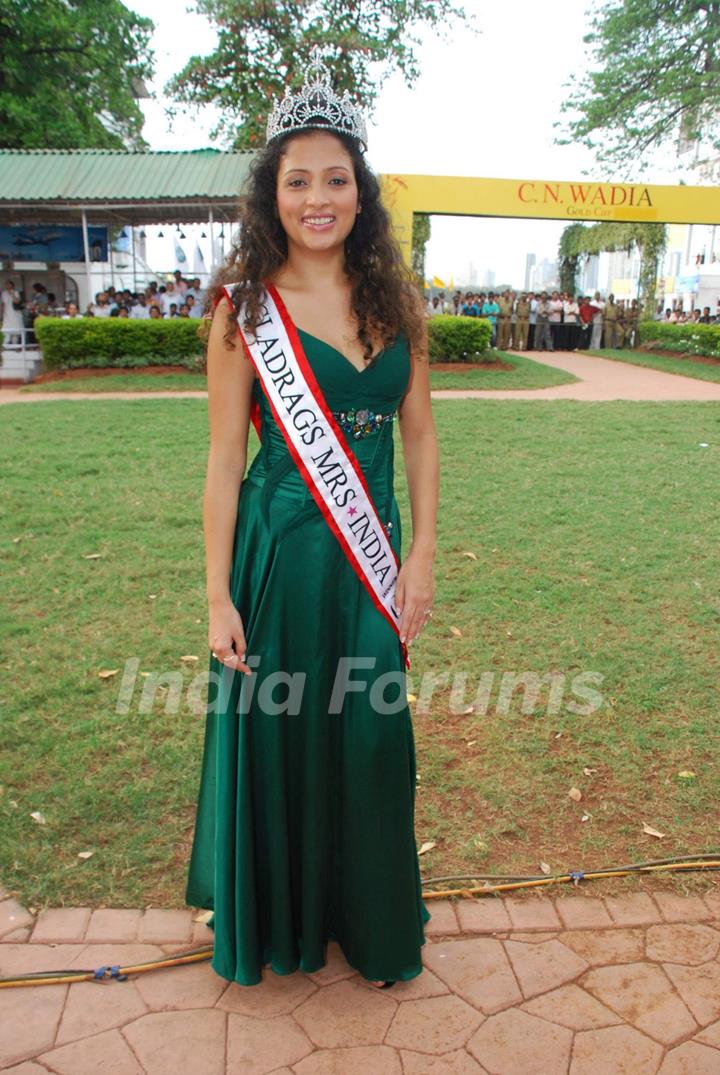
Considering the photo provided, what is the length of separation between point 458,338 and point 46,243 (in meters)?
9.58

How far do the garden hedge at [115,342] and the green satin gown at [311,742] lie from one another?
12.7m

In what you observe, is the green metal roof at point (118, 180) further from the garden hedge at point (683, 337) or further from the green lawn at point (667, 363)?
the garden hedge at point (683, 337)

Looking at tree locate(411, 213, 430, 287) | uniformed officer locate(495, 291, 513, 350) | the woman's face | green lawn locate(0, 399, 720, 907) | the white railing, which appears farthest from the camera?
uniformed officer locate(495, 291, 513, 350)

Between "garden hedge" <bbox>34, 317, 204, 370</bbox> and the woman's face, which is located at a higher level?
the woman's face

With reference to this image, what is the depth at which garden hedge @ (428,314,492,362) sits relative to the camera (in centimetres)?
1572

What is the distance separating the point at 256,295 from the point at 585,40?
97.6 ft

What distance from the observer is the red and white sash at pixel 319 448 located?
1.92 m

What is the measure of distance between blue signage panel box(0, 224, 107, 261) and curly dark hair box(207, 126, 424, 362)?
18.5m

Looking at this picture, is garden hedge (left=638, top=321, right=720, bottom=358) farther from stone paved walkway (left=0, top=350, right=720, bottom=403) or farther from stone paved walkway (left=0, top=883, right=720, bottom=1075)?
stone paved walkway (left=0, top=883, right=720, bottom=1075)

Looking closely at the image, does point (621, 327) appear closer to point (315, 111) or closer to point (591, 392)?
point (591, 392)

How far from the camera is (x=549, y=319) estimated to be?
23.4m

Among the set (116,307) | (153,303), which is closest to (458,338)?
(153,303)

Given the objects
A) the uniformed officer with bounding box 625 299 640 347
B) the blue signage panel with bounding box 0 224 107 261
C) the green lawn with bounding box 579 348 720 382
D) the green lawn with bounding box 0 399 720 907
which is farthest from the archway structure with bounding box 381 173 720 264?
the green lawn with bounding box 0 399 720 907

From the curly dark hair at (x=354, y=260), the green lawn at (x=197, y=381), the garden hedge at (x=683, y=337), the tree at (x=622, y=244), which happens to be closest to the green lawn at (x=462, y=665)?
the curly dark hair at (x=354, y=260)
